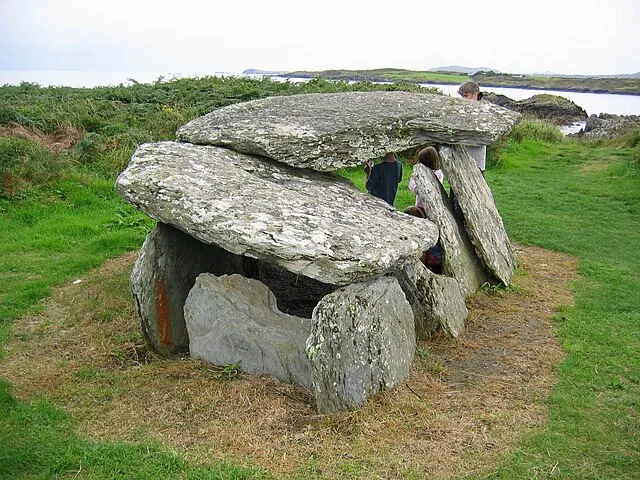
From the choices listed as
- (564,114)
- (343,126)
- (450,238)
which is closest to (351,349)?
(343,126)

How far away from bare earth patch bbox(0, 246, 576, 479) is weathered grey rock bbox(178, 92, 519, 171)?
2084 millimetres

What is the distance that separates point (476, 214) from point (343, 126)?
231 centimetres

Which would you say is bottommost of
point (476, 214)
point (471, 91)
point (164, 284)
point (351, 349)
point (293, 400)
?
point (293, 400)

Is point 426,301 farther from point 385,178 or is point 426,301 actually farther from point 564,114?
point 564,114

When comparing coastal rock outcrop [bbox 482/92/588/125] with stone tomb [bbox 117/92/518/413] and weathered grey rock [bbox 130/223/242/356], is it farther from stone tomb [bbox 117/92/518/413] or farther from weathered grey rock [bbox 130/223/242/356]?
weathered grey rock [bbox 130/223/242/356]

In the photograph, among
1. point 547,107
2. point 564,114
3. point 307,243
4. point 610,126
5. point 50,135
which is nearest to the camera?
point 307,243

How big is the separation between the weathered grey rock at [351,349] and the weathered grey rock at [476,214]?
9.21 feet

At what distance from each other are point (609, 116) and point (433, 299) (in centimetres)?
3096

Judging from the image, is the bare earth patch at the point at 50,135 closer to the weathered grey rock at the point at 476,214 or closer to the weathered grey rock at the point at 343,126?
the weathered grey rock at the point at 343,126

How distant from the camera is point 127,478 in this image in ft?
13.8

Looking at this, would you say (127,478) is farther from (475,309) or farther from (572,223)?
(572,223)

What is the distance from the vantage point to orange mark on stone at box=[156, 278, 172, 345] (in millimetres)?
6227

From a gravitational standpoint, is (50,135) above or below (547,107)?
above

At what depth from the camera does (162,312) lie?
6250mm
